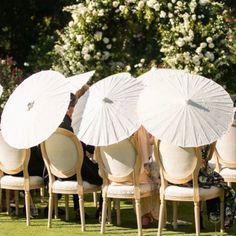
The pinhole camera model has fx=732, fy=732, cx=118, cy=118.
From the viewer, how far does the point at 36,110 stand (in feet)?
25.8

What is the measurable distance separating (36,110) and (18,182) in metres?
1.03

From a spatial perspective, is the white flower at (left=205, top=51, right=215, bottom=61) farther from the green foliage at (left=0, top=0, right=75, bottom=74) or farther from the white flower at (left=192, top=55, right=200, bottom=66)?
the green foliage at (left=0, top=0, right=75, bottom=74)

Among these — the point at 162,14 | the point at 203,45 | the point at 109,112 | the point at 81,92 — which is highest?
the point at 162,14

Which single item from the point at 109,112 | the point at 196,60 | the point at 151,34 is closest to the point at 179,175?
the point at 109,112

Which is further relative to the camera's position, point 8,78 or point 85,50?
point 8,78

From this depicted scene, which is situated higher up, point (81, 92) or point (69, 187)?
point (81, 92)

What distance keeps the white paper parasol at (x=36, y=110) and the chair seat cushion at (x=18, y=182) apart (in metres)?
0.67

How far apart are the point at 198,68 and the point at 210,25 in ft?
2.38

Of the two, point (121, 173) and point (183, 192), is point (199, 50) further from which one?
point (183, 192)

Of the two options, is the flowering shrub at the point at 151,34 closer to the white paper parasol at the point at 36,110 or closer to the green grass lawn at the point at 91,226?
the green grass lawn at the point at 91,226

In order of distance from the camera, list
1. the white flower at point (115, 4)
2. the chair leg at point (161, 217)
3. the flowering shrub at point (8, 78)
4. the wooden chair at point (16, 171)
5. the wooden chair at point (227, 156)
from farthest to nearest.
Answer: the flowering shrub at point (8, 78) → the white flower at point (115, 4) → the wooden chair at point (227, 156) → the wooden chair at point (16, 171) → the chair leg at point (161, 217)

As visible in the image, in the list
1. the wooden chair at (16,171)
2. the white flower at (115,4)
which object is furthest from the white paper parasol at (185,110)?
the white flower at (115,4)

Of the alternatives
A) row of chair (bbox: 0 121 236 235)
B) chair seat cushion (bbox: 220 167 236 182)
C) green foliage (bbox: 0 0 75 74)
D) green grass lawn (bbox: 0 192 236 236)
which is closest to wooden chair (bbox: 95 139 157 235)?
row of chair (bbox: 0 121 236 235)

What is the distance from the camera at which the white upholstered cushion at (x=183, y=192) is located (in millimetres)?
7285
